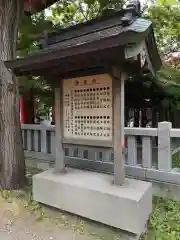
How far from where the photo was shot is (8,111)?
4.25 meters

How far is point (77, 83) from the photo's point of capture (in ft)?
12.5

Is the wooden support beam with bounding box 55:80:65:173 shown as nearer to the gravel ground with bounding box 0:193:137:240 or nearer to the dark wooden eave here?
the dark wooden eave

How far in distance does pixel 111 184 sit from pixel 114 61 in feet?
5.97

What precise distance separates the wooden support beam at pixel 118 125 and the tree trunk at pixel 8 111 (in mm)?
2060

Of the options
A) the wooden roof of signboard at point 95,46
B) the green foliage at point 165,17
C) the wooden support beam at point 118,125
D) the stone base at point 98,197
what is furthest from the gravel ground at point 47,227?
the green foliage at point 165,17

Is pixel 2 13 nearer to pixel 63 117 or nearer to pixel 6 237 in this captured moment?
pixel 63 117

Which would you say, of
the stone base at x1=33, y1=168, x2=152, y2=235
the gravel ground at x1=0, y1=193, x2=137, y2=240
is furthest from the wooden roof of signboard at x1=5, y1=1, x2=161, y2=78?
the gravel ground at x1=0, y1=193, x2=137, y2=240

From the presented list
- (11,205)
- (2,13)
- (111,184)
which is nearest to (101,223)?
(111,184)

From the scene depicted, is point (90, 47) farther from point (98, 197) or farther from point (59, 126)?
point (98, 197)

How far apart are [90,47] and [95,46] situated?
0.08 meters

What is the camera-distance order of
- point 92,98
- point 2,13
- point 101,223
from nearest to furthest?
point 101,223 < point 92,98 < point 2,13

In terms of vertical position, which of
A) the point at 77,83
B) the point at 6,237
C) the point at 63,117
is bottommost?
the point at 6,237

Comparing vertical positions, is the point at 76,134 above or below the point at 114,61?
below

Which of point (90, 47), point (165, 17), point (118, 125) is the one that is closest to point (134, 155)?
point (118, 125)
